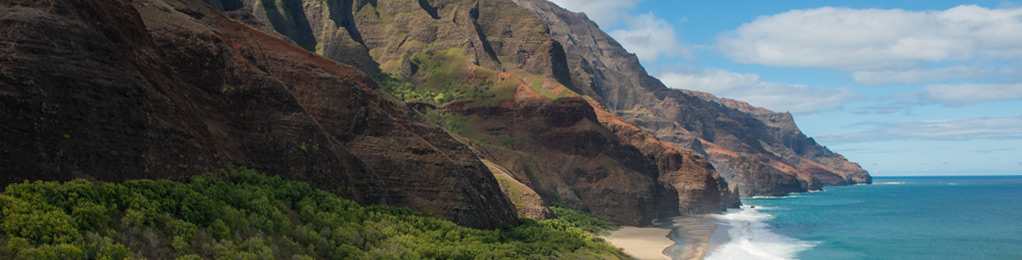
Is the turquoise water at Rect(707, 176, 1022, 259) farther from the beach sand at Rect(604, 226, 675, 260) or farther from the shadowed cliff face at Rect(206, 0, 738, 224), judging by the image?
the shadowed cliff face at Rect(206, 0, 738, 224)

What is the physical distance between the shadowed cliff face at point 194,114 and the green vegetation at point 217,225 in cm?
117

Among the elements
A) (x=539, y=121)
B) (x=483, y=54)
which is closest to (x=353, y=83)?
(x=539, y=121)

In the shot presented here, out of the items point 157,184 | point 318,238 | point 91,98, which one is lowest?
point 318,238

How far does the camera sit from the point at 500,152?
7700cm

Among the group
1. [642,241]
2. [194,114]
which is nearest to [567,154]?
[642,241]

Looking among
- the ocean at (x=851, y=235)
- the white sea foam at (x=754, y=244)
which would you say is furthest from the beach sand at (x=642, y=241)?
the white sea foam at (x=754, y=244)

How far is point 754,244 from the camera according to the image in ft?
217

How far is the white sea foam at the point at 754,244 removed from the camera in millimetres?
58000

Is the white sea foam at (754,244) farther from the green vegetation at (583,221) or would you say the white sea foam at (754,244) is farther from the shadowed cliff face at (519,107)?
the green vegetation at (583,221)

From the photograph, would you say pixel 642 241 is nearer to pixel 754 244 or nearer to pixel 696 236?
pixel 696 236

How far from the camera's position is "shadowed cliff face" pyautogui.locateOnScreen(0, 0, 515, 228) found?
19.5 metres

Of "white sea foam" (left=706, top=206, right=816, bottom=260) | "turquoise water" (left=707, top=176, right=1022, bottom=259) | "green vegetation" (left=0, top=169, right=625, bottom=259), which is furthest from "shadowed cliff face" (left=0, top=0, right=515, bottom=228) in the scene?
"turquoise water" (left=707, top=176, right=1022, bottom=259)

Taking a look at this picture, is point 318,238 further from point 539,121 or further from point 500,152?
point 539,121

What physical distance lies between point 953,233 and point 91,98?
88293 mm
